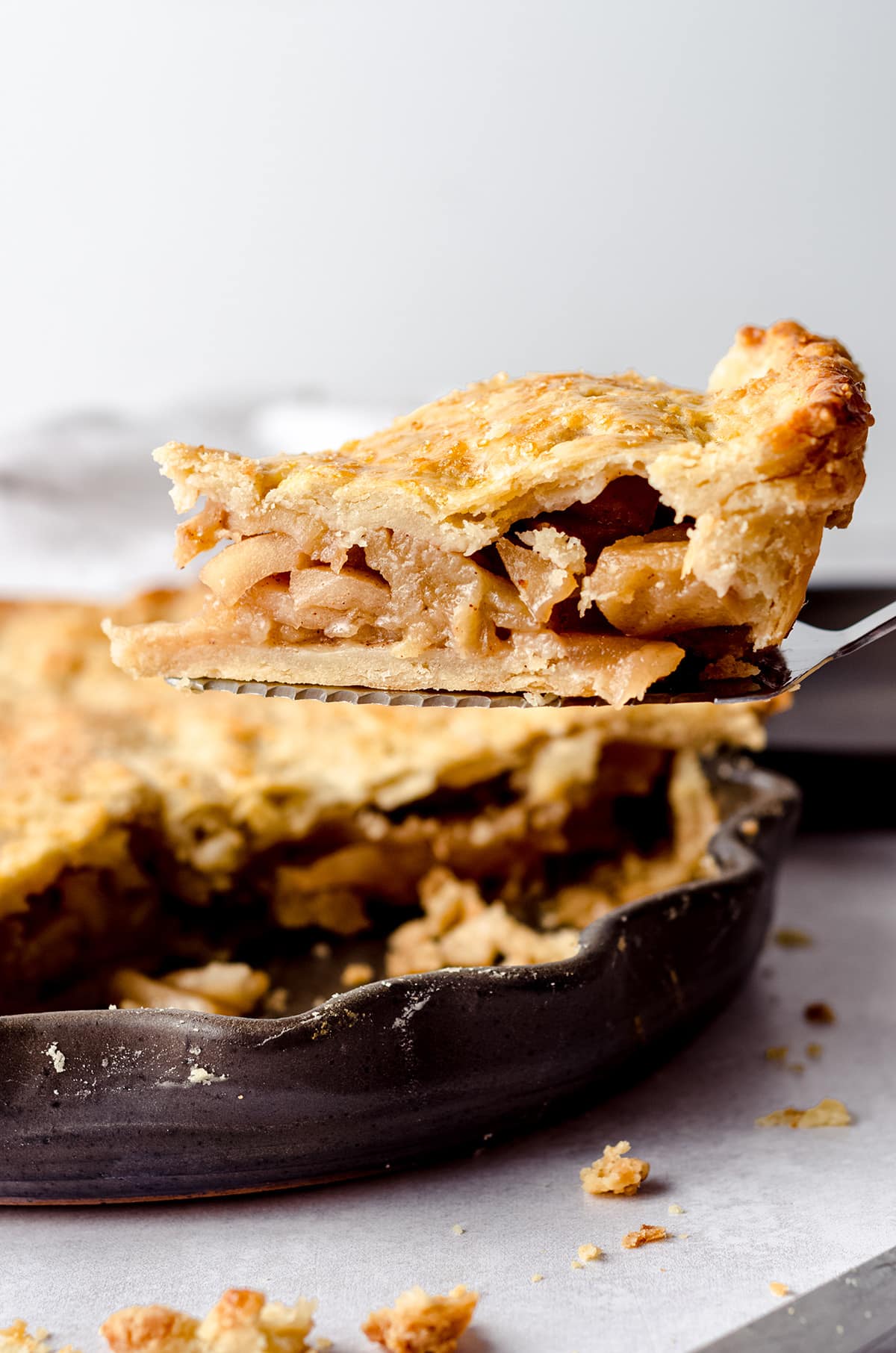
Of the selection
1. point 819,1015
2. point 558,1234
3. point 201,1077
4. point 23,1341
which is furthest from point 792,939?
point 23,1341

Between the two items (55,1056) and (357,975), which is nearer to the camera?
(55,1056)

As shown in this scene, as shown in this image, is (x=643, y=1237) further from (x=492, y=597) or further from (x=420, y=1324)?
(x=492, y=597)

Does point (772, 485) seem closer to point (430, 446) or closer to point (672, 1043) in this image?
point (430, 446)

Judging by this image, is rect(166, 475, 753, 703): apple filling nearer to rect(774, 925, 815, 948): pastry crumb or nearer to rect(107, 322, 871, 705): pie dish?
rect(107, 322, 871, 705): pie dish

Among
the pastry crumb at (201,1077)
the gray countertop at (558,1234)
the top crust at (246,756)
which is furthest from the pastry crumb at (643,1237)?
the top crust at (246,756)

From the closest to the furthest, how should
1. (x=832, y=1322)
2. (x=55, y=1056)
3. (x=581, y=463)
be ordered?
(x=832, y=1322)
(x=55, y=1056)
(x=581, y=463)

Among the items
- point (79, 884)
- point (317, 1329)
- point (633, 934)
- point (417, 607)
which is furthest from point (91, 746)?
point (317, 1329)
